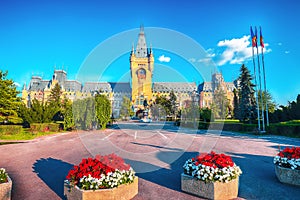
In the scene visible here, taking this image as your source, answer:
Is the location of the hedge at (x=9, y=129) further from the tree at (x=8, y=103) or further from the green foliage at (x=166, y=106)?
the green foliage at (x=166, y=106)

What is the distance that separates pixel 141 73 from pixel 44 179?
187 ft

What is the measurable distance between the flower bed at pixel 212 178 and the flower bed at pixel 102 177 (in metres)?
1.42

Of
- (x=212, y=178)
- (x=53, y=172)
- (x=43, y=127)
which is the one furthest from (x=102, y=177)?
(x=43, y=127)

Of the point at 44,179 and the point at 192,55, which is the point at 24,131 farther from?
the point at 192,55

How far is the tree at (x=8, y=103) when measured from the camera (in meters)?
20.4

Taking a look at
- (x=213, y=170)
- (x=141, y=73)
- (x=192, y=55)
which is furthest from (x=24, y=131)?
(x=141, y=73)

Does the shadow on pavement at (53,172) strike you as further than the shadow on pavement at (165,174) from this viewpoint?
No

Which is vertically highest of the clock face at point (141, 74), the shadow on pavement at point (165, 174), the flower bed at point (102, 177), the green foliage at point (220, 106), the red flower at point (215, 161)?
the clock face at point (141, 74)

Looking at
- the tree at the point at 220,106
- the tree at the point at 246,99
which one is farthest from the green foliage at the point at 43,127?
the tree at the point at 220,106

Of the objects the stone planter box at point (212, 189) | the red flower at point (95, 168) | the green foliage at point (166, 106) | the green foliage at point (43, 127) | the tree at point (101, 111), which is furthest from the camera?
the green foliage at point (166, 106)

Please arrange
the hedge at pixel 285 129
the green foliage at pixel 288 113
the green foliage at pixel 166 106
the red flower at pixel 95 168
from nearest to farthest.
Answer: the red flower at pixel 95 168 → the hedge at pixel 285 129 → the green foliage at pixel 288 113 → the green foliage at pixel 166 106

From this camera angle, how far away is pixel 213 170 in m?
4.57

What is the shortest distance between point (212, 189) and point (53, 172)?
17.7 ft

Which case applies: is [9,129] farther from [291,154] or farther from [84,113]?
[291,154]
